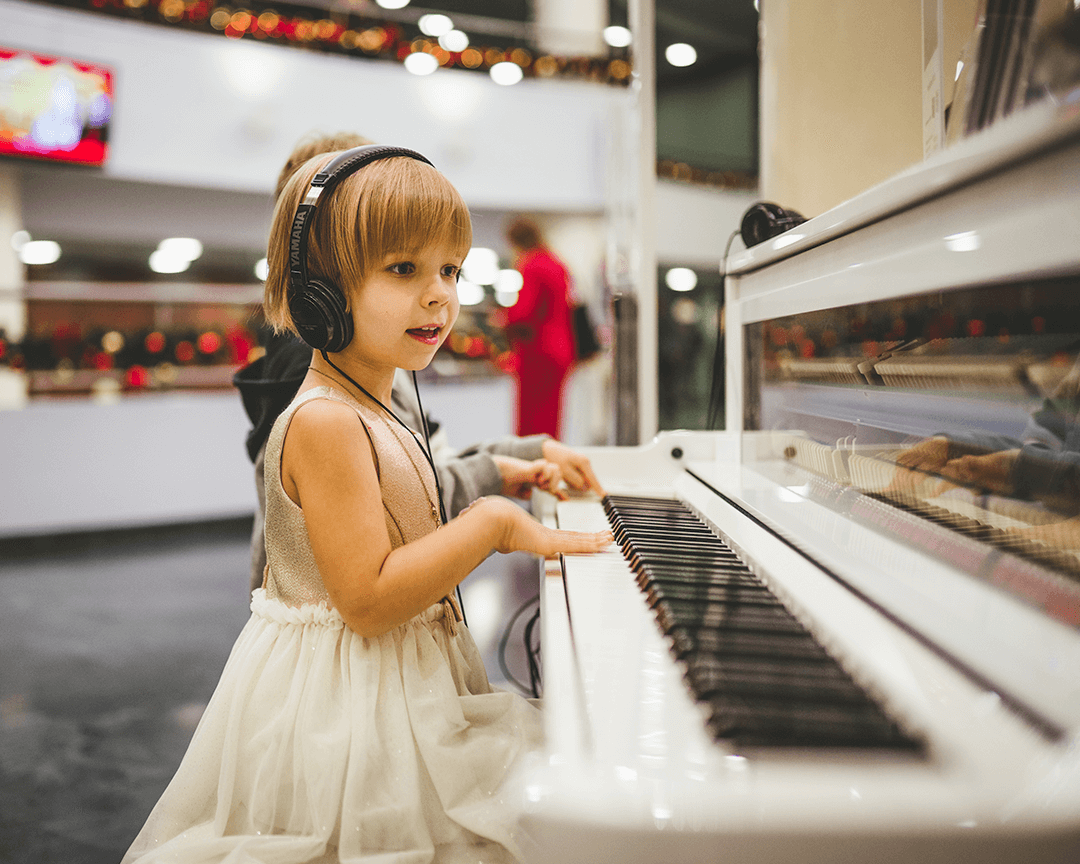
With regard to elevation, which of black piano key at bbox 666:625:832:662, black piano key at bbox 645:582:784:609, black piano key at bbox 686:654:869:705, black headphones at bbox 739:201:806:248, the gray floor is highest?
black headphones at bbox 739:201:806:248

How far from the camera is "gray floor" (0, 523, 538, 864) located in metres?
1.98

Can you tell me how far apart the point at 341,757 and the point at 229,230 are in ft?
20.1

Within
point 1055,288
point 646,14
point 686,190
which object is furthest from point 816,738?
point 686,190

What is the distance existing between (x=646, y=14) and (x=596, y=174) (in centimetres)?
389

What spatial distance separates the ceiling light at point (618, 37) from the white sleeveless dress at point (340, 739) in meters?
→ 7.09

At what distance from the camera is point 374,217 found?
100cm

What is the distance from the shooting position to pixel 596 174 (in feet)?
23.5

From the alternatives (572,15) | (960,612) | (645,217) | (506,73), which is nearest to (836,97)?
(645,217)

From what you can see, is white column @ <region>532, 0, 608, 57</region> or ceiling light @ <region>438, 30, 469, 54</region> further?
white column @ <region>532, 0, 608, 57</region>

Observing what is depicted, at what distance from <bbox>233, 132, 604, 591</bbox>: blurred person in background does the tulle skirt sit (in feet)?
1.57

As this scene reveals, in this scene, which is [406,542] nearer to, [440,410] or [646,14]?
[646,14]

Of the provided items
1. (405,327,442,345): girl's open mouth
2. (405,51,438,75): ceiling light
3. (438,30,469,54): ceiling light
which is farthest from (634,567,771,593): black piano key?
(438,30,469,54): ceiling light

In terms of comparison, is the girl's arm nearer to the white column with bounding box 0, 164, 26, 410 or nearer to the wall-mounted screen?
the white column with bounding box 0, 164, 26, 410

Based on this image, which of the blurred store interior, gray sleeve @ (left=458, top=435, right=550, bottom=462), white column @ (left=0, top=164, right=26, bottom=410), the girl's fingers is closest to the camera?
the girl's fingers
